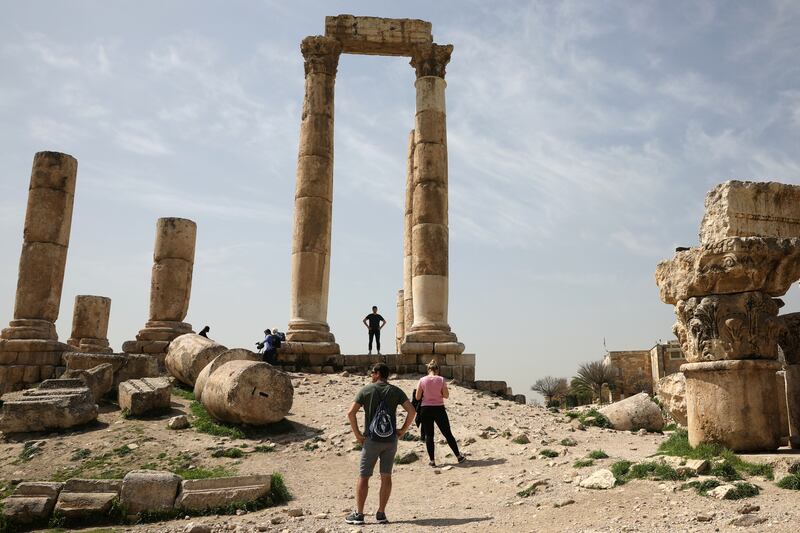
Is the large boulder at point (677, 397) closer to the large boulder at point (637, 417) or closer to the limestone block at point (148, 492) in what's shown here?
the large boulder at point (637, 417)

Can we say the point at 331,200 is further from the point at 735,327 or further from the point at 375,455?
the point at 735,327

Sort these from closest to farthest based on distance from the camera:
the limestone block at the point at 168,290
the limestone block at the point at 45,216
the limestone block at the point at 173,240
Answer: the limestone block at the point at 45,216, the limestone block at the point at 168,290, the limestone block at the point at 173,240

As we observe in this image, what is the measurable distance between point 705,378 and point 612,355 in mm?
26468

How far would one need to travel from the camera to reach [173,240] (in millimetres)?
19781

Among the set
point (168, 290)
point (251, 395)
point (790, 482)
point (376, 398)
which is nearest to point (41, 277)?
point (168, 290)

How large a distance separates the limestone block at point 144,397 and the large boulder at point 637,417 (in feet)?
30.1

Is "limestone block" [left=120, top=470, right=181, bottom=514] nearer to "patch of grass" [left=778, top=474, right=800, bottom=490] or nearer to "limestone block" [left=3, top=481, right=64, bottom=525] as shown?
"limestone block" [left=3, top=481, right=64, bottom=525]

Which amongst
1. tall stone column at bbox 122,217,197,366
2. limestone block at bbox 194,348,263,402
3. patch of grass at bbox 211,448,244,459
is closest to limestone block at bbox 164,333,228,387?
limestone block at bbox 194,348,263,402

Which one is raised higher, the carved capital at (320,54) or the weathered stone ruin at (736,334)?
the carved capital at (320,54)

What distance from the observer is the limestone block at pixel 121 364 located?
14906 millimetres

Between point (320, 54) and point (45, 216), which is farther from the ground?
point (320, 54)

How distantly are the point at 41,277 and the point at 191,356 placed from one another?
23.6 feet

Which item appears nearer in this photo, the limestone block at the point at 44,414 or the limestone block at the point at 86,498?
the limestone block at the point at 86,498

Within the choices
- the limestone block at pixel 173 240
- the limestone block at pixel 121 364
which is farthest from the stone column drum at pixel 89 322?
the limestone block at pixel 121 364
